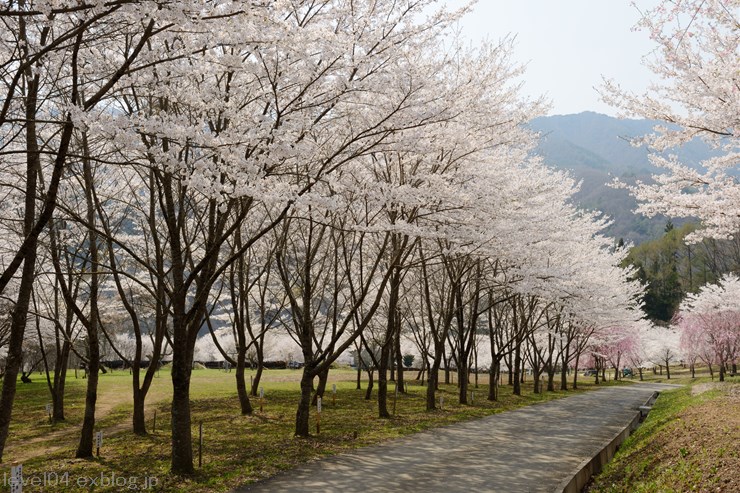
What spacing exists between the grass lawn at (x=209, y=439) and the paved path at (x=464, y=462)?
739mm

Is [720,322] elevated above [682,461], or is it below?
above

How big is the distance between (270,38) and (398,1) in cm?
265

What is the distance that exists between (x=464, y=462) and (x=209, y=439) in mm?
6455

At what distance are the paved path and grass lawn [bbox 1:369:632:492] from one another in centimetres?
74

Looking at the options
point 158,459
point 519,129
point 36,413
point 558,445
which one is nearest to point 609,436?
point 558,445

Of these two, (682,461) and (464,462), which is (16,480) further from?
(682,461)

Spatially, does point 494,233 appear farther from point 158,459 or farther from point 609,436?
point 158,459

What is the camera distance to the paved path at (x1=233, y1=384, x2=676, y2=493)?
8586mm

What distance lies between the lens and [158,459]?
10.5 meters

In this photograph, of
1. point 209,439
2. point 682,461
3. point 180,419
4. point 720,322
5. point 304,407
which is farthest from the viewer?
point 720,322

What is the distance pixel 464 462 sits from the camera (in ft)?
34.2

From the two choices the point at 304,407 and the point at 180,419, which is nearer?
the point at 180,419

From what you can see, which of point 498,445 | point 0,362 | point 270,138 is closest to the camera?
point 270,138

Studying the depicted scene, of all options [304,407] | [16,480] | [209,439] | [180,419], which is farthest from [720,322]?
[16,480]
